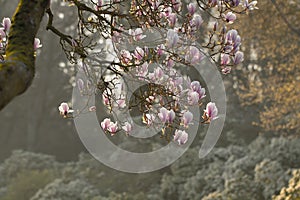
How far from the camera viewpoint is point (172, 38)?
10.1 ft

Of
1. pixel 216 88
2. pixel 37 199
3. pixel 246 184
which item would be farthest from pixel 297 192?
pixel 216 88

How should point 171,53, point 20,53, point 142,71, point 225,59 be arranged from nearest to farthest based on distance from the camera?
point 20,53 < point 171,53 < point 225,59 < point 142,71

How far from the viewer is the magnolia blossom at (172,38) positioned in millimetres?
3055

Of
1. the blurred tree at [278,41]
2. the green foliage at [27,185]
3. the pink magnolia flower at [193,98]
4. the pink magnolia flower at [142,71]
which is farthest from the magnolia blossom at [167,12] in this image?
the green foliage at [27,185]

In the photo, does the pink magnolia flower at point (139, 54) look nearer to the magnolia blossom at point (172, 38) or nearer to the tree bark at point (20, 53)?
the magnolia blossom at point (172, 38)

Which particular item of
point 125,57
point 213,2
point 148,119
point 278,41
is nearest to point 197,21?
point 213,2

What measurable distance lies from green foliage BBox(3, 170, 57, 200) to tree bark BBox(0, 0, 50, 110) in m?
9.13

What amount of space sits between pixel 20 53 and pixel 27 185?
950 cm

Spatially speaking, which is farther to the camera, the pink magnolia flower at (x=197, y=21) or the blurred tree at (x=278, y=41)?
the blurred tree at (x=278, y=41)

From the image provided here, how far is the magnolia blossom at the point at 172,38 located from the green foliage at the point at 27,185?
8712 mm

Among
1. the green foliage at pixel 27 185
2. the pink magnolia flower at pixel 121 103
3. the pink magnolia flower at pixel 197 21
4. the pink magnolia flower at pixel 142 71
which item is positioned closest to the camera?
the pink magnolia flower at pixel 197 21

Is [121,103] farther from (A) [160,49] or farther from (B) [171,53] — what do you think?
(B) [171,53]

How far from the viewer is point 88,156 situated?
13867mm

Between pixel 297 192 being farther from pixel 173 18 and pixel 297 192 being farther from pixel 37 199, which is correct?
pixel 37 199
